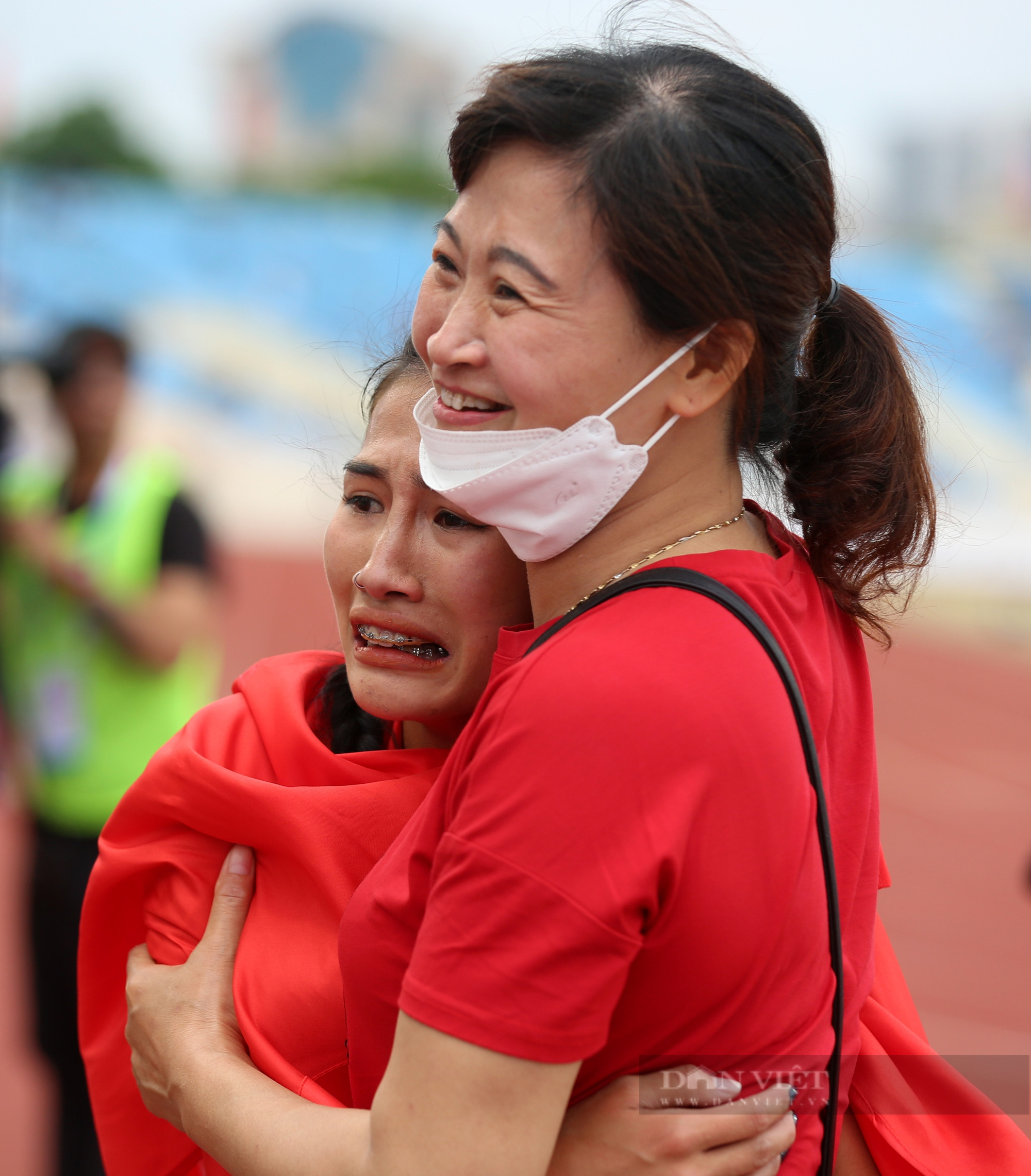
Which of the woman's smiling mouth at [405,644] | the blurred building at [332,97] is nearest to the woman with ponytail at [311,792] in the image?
the woman's smiling mouth at [405,644]

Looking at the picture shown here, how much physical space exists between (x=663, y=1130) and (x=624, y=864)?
0.40 m

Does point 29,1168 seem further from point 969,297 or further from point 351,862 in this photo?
point 969,297

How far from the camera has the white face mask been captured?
4.58 feet

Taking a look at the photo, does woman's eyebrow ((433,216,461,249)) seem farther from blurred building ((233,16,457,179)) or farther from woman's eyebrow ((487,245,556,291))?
blurred building ((233,16,457,179))

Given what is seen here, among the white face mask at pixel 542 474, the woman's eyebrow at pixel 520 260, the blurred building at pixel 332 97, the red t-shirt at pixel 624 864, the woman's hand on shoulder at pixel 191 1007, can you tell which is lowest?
the blurred building at pixel 332 97

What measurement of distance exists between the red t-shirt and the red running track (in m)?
1.01

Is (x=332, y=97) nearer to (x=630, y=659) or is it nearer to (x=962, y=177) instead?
(x=962, y=177)

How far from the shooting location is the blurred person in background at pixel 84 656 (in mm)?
3535

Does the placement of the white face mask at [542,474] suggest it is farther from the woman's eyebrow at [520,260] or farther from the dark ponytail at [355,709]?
the dark ponytail at [355,709]

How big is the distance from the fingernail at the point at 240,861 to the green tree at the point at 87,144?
27.0 metres

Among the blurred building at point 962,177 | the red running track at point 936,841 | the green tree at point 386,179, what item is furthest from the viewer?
the green tree at point 386,179

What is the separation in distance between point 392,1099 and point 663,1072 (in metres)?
0.31

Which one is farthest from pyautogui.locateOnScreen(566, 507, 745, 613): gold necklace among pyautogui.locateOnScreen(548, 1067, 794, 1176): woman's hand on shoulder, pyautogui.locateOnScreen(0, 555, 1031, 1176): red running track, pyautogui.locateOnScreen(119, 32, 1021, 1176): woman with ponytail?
pyautogui.locateOnScreen(0, 555, 1031, 1176): red running track

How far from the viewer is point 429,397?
1.66m
